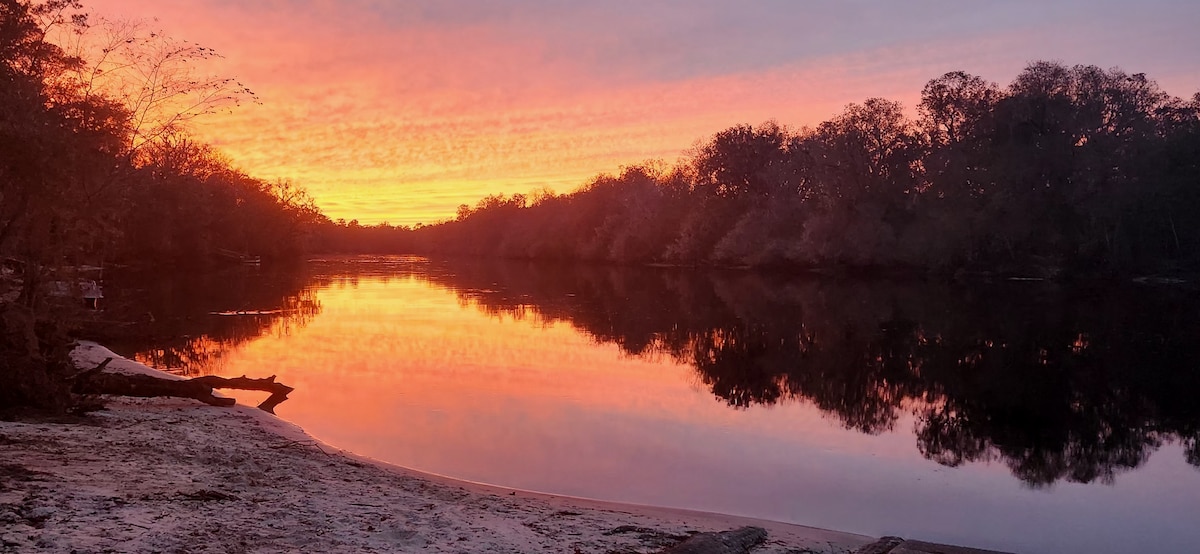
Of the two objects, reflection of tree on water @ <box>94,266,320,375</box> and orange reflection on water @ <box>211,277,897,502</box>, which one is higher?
reflection of tree on water @ <box>94,266,320,375</box>

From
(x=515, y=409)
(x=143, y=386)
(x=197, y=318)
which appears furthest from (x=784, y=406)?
(x=197, y=318)

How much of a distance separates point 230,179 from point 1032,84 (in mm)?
73498

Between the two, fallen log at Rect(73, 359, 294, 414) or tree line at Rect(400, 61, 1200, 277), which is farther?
tree line at Rect(400, 61, 1200, 277)

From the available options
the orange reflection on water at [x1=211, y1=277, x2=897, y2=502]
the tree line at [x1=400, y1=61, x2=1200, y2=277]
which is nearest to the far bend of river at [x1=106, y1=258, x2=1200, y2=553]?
the orange reflection on water at [x1=211, y1=277, x2=897, y2=502]

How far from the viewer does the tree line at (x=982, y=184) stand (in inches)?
2004

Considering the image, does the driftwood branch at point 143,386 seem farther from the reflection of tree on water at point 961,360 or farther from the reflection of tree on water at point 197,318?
the reflection of tree on water at point 961,360

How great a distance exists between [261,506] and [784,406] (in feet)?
34.0

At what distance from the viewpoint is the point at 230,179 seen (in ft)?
269

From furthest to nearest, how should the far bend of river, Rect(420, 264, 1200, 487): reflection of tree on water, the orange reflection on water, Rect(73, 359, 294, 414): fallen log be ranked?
Rect(420, 264, 1200, 487): reflection of tree on water, Rect(73, 359, 294, 414): fallen log, the orange reflection on water, the far bend of river

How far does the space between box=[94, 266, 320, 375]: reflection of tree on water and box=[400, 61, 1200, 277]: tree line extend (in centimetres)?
3891

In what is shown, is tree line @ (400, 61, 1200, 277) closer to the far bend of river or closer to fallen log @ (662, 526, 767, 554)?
the far bend of river

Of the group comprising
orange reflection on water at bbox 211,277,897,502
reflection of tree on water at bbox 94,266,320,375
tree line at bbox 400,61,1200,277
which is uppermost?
tree line at bbox 400,61,1200,277

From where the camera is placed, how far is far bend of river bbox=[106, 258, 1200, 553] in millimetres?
9555

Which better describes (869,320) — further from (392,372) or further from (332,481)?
(332,481)
